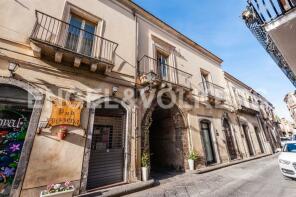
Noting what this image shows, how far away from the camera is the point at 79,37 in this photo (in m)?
6.57

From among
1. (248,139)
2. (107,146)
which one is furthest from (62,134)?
(248,139)

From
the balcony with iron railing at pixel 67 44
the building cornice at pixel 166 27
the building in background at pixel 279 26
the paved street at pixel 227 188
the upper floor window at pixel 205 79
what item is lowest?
the paved street at pixel 227 188

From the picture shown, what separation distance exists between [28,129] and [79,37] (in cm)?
408

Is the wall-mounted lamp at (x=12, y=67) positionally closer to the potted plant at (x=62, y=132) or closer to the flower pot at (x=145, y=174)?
the potted plant at (x=62, y=132)

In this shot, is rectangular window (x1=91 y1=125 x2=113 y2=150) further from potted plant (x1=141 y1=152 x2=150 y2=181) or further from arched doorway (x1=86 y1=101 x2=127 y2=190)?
potted plant (x1=141 y1=152 x2=150 y2=181)

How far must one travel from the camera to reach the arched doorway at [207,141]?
9.80 metres

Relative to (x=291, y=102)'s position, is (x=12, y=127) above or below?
below

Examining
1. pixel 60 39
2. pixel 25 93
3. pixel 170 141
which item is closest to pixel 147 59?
pixel 60 39

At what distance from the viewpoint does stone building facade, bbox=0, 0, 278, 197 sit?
15.4ft

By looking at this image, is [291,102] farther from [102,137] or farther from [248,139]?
[102,137]

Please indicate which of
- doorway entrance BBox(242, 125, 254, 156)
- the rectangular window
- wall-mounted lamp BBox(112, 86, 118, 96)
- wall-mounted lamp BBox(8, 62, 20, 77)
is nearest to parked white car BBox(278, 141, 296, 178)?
the rectangular window

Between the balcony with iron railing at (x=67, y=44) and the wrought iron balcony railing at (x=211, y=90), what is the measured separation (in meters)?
7.01

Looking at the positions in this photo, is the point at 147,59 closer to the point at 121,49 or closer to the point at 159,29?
the point at 121,49

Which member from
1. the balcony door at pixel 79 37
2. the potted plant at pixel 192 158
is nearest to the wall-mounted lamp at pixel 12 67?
the balcony door at pixel 79 37
